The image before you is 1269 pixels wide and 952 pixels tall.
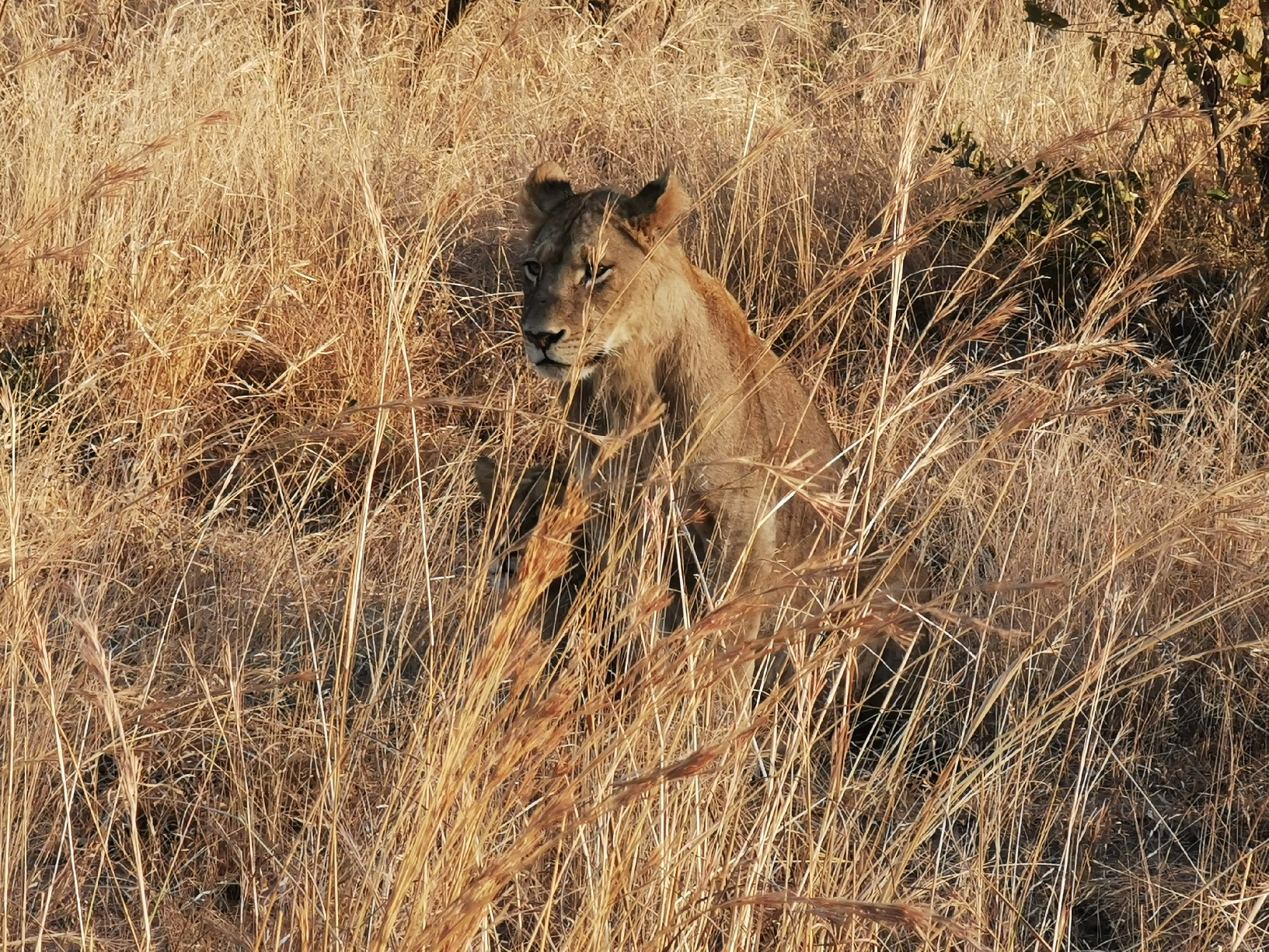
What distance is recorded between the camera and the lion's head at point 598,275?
3807mm

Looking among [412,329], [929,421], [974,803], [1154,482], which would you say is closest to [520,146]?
[412,329]

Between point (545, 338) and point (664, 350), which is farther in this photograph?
point (664, 350)

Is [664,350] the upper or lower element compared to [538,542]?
lower

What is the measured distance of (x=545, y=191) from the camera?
4215 mm

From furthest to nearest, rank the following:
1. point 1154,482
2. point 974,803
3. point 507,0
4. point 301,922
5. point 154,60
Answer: point 507,0, point 154,60, point 1154,482, point 974,803, point 301,922

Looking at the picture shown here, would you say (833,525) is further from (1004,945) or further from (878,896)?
(1004,945)

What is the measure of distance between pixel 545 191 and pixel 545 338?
0.59 m

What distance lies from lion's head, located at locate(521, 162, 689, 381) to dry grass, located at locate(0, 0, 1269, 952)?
29 centimetres

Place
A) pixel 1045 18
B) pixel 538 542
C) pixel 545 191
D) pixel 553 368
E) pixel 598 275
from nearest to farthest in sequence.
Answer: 1. pixel 538 542
2. pixel 553 368
3. pixel 598 275
4. pixel 545 191
5. pixel 1045 18

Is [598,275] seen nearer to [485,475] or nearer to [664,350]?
[664,350]

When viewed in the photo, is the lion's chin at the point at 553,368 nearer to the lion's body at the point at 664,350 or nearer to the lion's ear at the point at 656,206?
the lion's body at the point at 664,350

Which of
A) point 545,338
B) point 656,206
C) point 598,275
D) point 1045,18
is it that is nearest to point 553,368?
point 545,338

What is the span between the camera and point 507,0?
26.8ft

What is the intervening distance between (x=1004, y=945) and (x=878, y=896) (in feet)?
1.20
